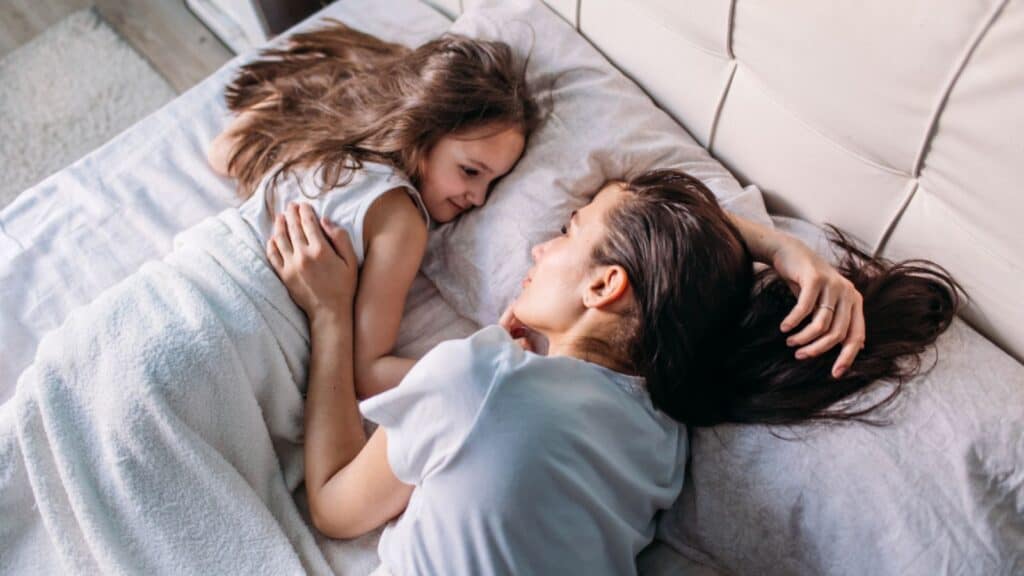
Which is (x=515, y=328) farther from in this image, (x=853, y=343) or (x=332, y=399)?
(x=853, y=343)

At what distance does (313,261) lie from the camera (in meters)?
0.92

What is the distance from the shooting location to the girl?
0.96 m

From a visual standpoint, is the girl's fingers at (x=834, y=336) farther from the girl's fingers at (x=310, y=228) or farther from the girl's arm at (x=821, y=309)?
the girl's fingers at (x=310, y=228)

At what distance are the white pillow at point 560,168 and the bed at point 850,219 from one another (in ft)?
0.14

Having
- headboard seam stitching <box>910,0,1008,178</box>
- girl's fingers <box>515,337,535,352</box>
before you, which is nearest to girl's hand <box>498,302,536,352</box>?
girl's fingers <box>515,337,535,352</box>

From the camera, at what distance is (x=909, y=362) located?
0.70 metres

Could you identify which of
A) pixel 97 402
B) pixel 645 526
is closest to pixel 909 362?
pixel 645 526

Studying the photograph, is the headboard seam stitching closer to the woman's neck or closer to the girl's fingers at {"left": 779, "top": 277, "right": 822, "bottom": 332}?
the girl's fingers at {"left": 779, "top": 277, "right": 822, "bottom": 332}

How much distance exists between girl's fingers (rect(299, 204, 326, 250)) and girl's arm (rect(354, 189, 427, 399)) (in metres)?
0.07

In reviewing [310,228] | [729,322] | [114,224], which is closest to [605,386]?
[729,322]

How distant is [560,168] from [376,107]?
0.32 m

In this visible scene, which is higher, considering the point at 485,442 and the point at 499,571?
the point at 485,442

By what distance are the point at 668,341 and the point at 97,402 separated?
0.66m

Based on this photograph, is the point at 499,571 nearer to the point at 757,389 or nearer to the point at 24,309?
the point at 757,389
